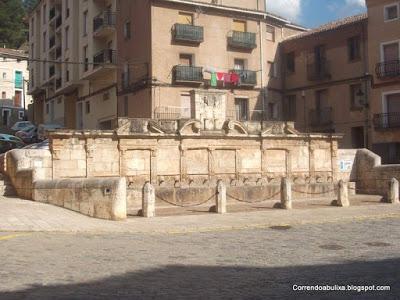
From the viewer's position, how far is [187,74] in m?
35.6

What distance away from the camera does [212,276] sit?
8.44 meters

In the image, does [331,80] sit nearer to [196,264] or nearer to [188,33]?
[188,33]

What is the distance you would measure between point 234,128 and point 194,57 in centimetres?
1156

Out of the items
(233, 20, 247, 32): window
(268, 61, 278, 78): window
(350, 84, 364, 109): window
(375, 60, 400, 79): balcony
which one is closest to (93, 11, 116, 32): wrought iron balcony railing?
(233, 20, 247, 32): window

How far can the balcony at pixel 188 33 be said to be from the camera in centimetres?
3531

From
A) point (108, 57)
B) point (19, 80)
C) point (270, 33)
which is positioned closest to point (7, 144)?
point (108, 57)

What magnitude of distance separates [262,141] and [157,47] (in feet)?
37.6

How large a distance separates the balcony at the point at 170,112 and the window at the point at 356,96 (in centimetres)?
1137

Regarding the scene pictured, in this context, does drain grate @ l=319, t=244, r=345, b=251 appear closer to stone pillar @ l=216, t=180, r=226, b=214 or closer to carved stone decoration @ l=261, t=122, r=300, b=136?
stone pillar @ l=216, t=180, r=226, b=214

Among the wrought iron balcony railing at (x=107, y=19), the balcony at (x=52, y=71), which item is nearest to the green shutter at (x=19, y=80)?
the balcony at (x=52, y=71)

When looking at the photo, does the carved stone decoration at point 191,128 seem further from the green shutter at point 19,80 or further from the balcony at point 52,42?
the green shutter at point 19,80

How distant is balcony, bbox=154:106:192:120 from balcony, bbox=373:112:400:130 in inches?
477

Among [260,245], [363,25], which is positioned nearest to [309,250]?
[260,245]

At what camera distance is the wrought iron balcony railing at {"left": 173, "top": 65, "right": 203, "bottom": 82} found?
115 ft
